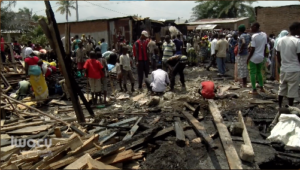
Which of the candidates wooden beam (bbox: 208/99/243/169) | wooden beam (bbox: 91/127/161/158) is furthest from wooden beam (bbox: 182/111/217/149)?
wooden beam (bbox: 91/127/161/158)

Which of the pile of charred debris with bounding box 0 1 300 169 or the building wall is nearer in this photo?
the pile of charred debris with bounding box 0 1 300 169

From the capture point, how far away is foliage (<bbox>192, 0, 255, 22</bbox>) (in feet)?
137

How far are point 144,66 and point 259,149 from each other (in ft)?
20.5

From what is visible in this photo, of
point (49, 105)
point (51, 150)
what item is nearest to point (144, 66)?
point (49, 105)

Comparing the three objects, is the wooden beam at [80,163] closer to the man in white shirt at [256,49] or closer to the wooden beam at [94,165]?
the wooden beam at [94,165]

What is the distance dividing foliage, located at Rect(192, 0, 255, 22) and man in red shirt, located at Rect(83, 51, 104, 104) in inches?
1481

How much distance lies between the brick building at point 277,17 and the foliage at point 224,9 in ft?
74.4

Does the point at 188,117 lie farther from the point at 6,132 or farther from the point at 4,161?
the point at 6,132

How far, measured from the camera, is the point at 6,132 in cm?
535

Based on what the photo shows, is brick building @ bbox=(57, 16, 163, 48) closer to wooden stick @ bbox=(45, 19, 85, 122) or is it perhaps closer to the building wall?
the building wall

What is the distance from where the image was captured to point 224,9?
41594 millimetres

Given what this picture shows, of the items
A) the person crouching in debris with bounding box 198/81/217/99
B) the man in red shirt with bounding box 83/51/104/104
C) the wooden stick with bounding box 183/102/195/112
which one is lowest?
the wooden stick with bounding box 183/102/195/112

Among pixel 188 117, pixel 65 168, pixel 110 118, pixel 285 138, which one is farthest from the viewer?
pixel 110 118

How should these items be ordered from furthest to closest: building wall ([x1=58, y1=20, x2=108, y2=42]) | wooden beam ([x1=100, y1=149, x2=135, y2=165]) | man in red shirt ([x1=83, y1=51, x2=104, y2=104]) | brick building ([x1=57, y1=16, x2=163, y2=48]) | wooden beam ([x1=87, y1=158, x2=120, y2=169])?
1. building wall ([x1=58, y1=20, x2=108, y2=42])
2. brick building ([x1=57, y1=16, x2=163, y2=48])
3. man in red shirt ([x1=83, y1=51, x2=104, y2=104])
4. wooden beam ([x1=100, y1=149, x2=135, y2=165])
5. wooden beam ([x1=87, y1=158, x2=120, y2=169])
